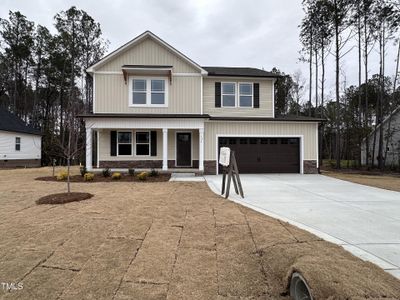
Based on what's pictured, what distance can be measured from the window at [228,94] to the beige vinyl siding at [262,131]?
73.1 inches

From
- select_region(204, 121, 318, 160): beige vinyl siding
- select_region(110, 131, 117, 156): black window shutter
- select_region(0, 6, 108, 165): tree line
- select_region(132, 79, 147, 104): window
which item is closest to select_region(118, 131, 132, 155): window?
select_region(110, 131, 117, 156): black window shutter

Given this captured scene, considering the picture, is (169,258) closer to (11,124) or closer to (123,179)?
(123,179)

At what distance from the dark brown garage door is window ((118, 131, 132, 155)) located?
17.8 ft

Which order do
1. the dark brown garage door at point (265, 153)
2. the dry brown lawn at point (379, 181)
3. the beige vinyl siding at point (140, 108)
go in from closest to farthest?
the dry brown lawn at point (379, 181)
the beige vinyl siding at point (140, 108)
the dark brown garage door at point (265, 153)

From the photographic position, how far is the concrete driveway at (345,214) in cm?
413

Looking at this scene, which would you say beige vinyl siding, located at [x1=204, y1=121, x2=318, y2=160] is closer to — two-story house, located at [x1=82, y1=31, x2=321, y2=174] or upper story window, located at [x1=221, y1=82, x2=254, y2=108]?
two-story house, located at [x1=82, y1=31, x2=321, y2=174]

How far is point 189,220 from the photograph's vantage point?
5.55m

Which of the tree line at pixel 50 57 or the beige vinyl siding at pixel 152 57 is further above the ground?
the tree line at pixel 50 57

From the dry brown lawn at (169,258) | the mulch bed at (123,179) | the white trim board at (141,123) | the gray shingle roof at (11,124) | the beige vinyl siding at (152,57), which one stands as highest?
the beige vinyl siding at (152,57)

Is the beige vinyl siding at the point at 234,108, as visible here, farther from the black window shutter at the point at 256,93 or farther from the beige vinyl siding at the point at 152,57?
the beige vinyl siding at the point at 152,57

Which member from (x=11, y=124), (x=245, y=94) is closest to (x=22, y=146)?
(x=11, y=124)

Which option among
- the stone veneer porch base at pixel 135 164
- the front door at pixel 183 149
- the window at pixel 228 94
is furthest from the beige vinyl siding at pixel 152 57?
the stone veneer porch base at pixel 135 164

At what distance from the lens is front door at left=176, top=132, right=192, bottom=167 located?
52.2ft

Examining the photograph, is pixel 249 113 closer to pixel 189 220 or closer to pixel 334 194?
pixel 334 194
